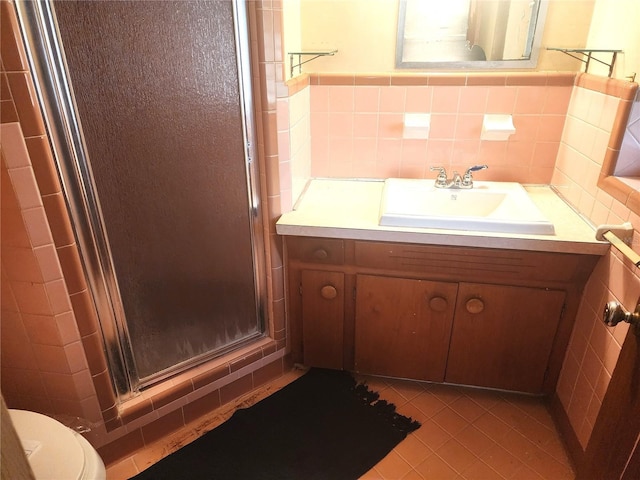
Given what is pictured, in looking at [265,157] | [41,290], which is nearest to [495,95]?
[265,157]

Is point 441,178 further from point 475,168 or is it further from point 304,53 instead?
point 304,53

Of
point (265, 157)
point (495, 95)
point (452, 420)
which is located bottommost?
point (452, 420)

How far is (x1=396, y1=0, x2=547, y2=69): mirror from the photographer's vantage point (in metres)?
1.63

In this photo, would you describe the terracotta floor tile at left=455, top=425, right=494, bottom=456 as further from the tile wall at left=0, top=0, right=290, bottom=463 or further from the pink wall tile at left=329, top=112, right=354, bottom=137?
the pink wall tile at left=329, top=112, right=354, bottom=137

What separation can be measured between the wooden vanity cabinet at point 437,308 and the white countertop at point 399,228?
0.05m

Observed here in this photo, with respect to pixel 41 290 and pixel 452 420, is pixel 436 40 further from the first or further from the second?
pixel 41 290

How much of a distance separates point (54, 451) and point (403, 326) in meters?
1.18

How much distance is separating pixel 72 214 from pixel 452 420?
5.03 ft

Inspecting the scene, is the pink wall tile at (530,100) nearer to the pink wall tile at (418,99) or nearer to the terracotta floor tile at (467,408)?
Answer: the pink wall tile at (418,99)

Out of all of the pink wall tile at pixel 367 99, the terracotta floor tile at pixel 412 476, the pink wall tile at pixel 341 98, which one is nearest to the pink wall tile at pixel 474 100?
the pink wall tile at pixel 367 99

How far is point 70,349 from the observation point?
1334 millimetres

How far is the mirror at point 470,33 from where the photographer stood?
5.35 ft

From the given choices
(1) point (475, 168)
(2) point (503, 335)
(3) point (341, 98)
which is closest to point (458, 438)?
(2) point (503, 335)

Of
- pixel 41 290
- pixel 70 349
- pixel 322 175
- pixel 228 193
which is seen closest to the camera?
pixel 41 290
